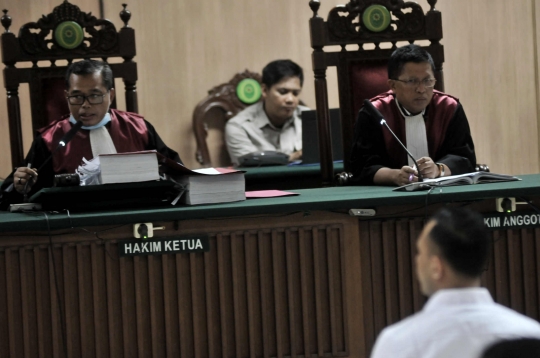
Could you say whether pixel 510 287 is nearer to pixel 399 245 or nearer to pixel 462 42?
pixel 399 245

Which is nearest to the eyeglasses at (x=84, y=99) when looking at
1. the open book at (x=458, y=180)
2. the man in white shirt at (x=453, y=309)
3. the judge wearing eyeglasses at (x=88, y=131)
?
the judge wearing eyeglasses at (x=88, y=131)

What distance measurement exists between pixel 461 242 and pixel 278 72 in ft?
12.5

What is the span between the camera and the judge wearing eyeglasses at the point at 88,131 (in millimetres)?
3129

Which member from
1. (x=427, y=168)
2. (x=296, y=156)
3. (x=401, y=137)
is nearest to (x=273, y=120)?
(x=296, y=156)

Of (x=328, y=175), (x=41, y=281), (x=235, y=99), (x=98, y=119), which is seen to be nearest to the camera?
(x=41, y=281)

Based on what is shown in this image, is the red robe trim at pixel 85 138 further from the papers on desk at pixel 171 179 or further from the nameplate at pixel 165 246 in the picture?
the nameplate at pixel 165 246

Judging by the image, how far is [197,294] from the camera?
2455mm

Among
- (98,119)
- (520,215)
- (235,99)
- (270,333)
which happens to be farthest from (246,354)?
(235,99)

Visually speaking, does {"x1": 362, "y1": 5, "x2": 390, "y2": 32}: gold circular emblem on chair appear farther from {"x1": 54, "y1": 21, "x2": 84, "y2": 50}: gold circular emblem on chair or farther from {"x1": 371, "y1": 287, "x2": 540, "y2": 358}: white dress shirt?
{"x1": 371, "y1": 287, "x2": 540, "y2": 358}: white dress shirt

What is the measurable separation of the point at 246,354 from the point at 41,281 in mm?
662

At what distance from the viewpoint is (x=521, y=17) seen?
19.0ft

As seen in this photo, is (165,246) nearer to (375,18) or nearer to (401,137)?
(401,137)

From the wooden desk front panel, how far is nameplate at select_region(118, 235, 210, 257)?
28mm

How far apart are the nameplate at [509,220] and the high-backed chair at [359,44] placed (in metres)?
1.26
